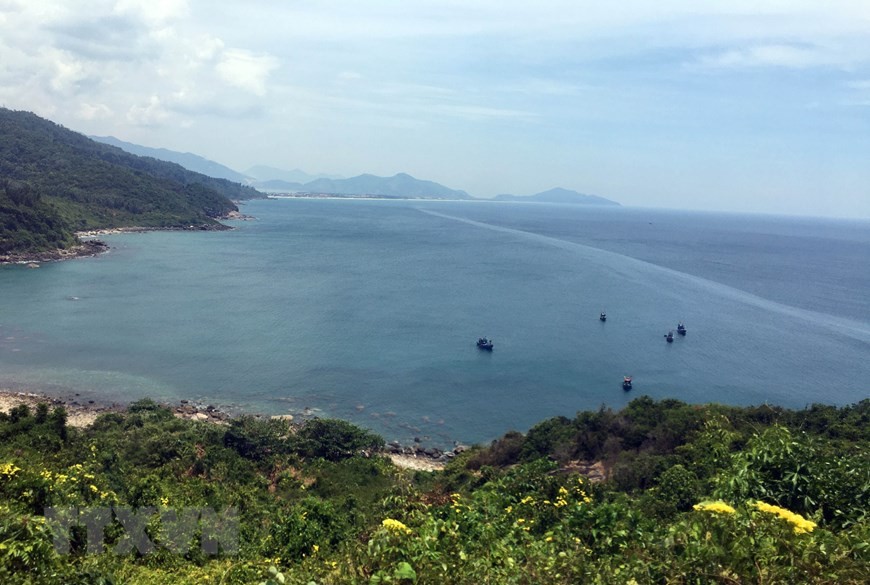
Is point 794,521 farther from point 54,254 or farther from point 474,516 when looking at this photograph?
point 54,254

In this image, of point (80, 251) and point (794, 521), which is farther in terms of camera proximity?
point (80, 251)

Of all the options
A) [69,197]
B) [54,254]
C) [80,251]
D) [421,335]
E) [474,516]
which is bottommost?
[421,335]

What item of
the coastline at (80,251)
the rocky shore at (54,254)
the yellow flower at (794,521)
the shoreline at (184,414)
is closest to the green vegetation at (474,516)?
the yellow flower at (794,521)

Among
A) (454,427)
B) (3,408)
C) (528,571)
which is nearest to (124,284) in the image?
(3,408)

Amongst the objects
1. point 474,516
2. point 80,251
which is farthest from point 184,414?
point 80,251

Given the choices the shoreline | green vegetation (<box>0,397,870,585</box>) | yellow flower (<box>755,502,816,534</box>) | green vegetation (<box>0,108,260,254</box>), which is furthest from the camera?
green vegetation (<box>0,108,260,254</box>)

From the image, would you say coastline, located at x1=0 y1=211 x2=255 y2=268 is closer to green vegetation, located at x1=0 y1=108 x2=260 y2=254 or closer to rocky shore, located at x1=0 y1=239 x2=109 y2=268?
rocky shore, located at x1=0 y1=239 x2=109 y2=268

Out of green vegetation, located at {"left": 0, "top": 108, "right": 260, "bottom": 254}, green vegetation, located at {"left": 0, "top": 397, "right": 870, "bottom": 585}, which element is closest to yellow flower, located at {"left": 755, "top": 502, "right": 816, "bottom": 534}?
green vegetation, located at {"left": 0, "top": 397, "right": 870, "bottom": 585}
